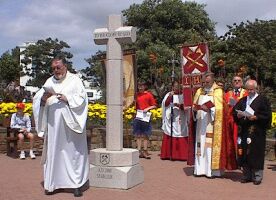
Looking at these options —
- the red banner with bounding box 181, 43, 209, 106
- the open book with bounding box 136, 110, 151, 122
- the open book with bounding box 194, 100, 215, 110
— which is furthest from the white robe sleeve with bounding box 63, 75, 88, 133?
the open book with bounding box 136, 110, 151, 122

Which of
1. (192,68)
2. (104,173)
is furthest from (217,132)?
(104,173)

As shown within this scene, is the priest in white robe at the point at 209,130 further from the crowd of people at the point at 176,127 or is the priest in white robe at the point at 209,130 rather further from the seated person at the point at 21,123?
the seated person at the point at 21,123

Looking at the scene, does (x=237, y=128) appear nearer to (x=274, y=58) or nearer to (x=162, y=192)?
(x=162, y=192)

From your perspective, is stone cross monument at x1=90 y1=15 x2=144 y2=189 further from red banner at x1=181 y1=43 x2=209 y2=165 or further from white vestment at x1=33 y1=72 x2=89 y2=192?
red banner at x1=181 y1=43 x2=209 y2=165

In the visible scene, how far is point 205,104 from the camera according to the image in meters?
9.27

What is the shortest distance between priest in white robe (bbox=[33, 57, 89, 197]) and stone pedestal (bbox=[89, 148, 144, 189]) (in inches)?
17.3

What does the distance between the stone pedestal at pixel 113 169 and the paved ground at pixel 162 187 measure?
147 mm

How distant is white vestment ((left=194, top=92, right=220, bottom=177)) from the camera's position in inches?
369

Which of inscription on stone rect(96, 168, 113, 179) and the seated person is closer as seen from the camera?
inscription on stone rect(96, 168, 113, 179)

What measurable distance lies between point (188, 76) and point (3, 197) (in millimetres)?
4555

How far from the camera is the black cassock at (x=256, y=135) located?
8734 millimetres

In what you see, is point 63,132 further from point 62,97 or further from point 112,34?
point 112,34

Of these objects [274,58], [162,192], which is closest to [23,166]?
[162,192]

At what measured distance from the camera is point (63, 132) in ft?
25.0
